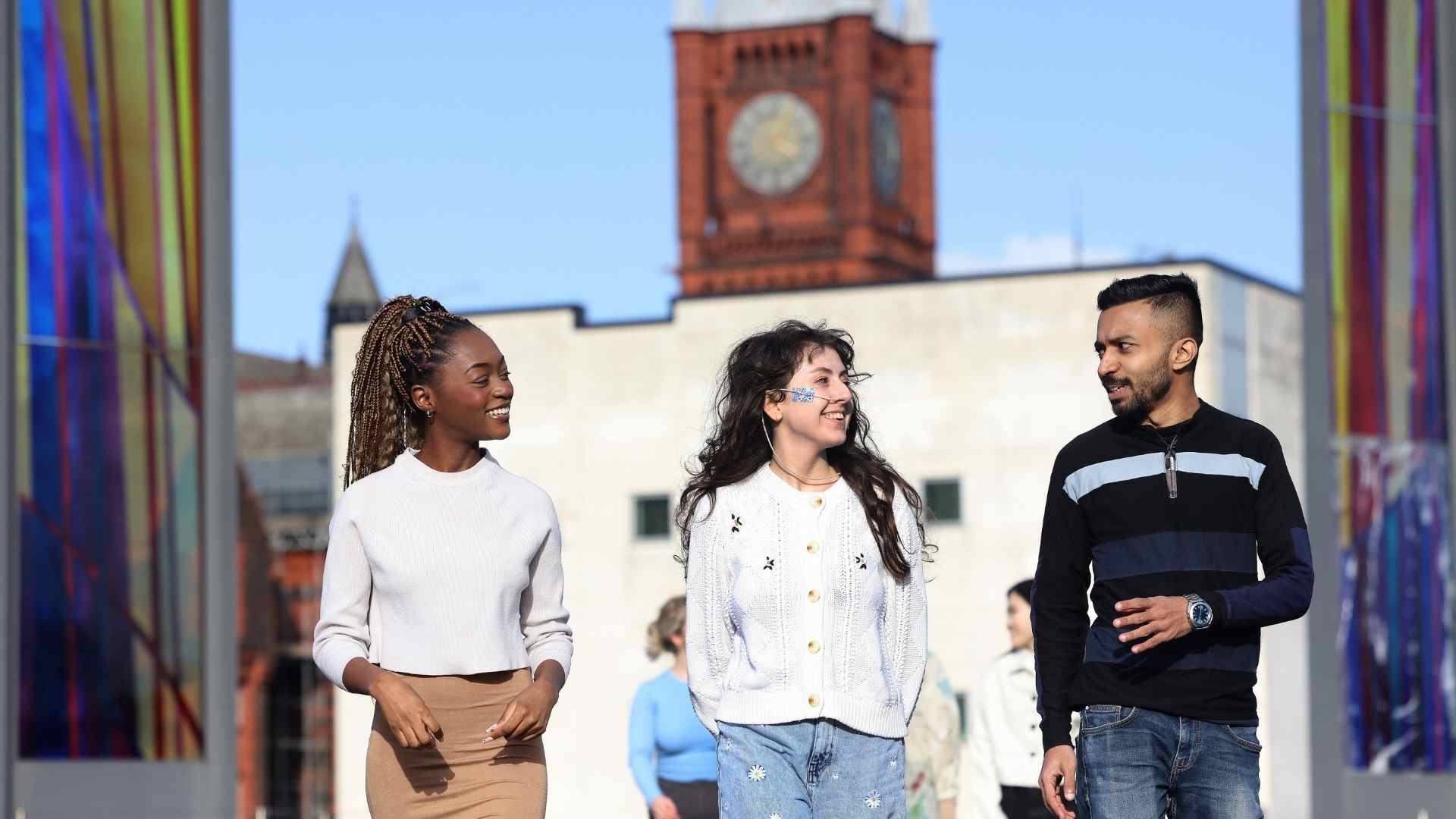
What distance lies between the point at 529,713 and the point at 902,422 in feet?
132

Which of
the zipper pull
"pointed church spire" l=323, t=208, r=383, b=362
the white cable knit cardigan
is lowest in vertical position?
the white cable knit cardigan

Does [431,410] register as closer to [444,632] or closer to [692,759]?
[444,632]

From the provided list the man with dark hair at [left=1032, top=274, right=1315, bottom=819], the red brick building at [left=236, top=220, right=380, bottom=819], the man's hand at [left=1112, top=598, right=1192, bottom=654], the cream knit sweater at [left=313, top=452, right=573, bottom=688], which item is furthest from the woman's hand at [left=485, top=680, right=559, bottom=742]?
the red brick building at [left=236, top=220, right=380, bottom=819]

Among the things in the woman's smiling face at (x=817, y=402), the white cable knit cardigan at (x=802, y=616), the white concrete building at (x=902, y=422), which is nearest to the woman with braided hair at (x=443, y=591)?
the white cable knit cardigan at (x=802, y=616)

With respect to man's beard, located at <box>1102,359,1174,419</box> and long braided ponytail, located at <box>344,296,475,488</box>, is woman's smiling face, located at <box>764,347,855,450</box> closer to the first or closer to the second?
man's beard, located at <box>1102,359,1174,419</box>

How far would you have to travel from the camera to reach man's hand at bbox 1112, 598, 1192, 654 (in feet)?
16.3

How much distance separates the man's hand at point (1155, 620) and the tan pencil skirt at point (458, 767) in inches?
47.4

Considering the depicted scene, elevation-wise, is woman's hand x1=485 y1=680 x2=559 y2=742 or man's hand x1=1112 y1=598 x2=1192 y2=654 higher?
man's hand x1=1112 y1=598 x2=1192 y2=654

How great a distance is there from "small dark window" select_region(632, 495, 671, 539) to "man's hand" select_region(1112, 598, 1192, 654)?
4185cm

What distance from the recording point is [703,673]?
558cm

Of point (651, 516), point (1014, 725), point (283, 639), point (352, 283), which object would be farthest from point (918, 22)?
point (1014, 725)

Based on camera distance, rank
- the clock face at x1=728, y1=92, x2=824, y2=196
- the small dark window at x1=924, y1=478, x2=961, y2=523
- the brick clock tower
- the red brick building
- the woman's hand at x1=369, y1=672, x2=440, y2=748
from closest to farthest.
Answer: the woman's hand at x1=369, y1=672, x2=440, y2=748
the small dark window at x1=924, y1=478, x2=961, y2=523
the red brick building
the brick clock tower
the clock face at x1=728, y1=92, x2=824, y2=196

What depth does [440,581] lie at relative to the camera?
523 centimetres

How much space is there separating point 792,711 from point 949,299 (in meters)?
40.0
